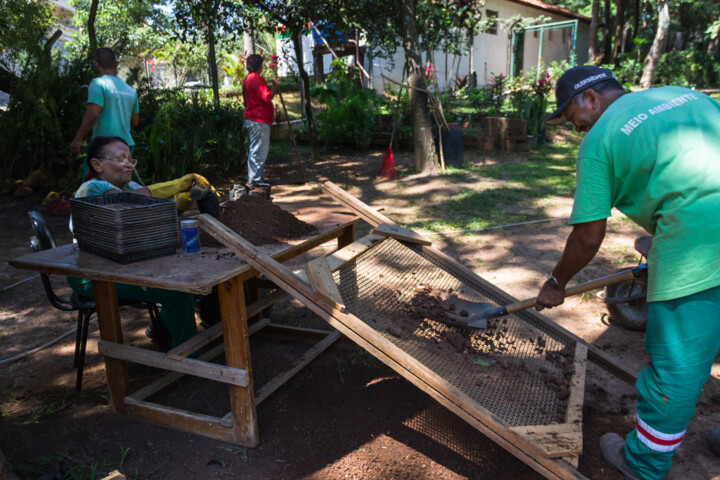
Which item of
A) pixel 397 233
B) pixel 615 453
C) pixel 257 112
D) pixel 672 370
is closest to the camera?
pixel 672 370

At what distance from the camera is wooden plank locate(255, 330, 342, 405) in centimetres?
279

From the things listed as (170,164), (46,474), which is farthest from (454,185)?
(46,474)

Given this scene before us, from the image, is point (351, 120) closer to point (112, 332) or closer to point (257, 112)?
Answer: point (257, 112)

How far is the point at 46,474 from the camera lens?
211 cm

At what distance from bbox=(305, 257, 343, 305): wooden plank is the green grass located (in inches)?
143

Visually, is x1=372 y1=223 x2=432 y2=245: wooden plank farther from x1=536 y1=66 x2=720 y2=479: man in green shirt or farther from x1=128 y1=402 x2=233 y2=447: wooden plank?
x1=128 y1=402 x2=233 y2=447: wooden plank

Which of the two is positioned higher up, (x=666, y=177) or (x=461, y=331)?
(x=666, y=177)

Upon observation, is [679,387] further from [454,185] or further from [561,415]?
[454,185]

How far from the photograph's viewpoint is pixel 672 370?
2.00 m

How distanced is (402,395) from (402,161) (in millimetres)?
7207

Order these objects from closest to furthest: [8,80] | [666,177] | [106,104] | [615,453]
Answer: [666,177] → [615,453] → [106,104] → [8,80]

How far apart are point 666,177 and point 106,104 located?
14.9 feet

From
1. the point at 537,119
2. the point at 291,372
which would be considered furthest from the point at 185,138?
the point at 537,119

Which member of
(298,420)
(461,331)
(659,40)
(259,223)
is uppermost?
(659,40)
